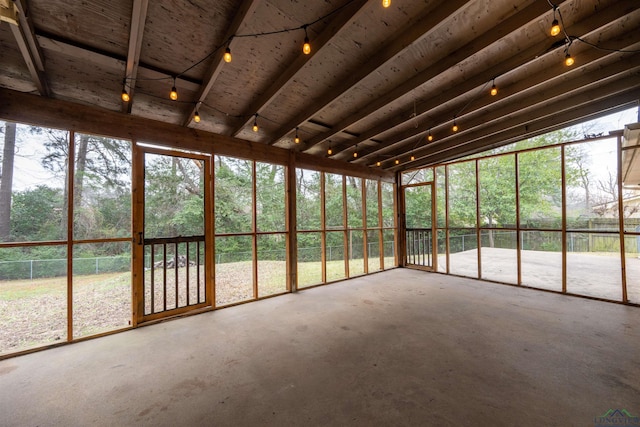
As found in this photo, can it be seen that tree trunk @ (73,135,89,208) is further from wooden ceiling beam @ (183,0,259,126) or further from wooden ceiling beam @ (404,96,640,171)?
wooden ceiling beam @ (404,96,640,171)

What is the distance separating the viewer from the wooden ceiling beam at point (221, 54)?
2037 millimetres

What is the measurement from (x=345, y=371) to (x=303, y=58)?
3434 mm

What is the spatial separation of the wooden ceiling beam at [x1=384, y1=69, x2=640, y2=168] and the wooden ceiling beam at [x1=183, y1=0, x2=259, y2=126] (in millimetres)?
4646

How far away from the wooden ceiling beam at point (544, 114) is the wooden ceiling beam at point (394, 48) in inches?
120

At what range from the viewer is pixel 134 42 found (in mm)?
2305

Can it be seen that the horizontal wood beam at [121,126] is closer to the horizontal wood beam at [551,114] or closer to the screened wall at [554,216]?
the horizontal wood beam at [551,114]

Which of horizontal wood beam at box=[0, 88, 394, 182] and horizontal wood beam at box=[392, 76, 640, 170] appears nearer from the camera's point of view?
horizontal wood beam at box=[0, 88, 394, 182]

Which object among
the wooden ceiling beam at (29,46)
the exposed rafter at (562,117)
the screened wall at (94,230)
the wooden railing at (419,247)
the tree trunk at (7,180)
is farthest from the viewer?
the wooden railing at (419,247)

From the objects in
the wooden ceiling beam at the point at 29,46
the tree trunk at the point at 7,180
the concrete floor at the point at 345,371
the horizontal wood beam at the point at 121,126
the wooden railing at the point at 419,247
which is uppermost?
the wooden ceiling beam at the point at 29,46

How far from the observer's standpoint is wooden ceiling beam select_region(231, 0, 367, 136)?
216cm

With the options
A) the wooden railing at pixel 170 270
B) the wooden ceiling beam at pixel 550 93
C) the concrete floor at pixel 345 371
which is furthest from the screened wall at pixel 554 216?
the wooden railing at pixel 170 270

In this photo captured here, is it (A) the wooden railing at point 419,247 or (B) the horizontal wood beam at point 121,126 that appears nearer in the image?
(B) the horizontal wood beam at point 121,126

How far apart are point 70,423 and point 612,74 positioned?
699 cm

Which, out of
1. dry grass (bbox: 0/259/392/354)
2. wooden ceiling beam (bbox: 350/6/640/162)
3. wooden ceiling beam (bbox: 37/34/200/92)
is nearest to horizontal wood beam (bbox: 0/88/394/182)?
wooden ceiling beam (bbox: 37/34/200/92)
